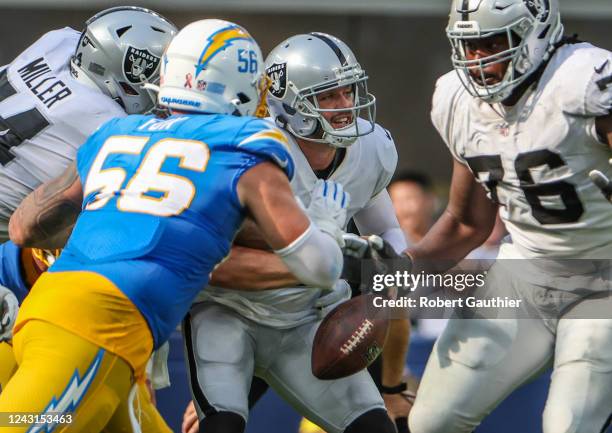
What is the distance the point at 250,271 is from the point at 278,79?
2.34ft

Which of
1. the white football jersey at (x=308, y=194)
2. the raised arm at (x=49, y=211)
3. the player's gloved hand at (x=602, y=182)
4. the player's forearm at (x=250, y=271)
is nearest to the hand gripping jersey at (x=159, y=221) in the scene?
the raised arm at (x=49, y=211)

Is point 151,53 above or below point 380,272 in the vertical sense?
above

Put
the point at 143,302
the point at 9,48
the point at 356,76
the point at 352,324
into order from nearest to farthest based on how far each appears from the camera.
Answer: the point at 143,302 → the point at 352,324 → the point at 356,76 → the point at 9,48

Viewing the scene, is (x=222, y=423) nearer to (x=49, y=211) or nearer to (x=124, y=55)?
(x=49, y=211)

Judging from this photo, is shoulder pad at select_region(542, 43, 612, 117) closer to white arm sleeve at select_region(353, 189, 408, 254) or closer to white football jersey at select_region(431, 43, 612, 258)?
white football jersey at select_region(431, 43, 612, 258)

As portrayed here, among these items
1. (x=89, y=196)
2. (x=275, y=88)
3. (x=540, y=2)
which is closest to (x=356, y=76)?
(x=275, y=88)

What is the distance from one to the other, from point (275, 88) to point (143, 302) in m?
1.26

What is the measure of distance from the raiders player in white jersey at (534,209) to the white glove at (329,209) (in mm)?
707

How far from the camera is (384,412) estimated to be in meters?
4.05

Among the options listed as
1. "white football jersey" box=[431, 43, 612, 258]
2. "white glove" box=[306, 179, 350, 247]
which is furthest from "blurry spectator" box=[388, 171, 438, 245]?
"white glove" box=[306, 179, 350, 247]

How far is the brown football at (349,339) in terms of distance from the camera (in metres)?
3.87

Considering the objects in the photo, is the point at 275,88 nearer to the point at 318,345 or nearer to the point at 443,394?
the point at 318,345

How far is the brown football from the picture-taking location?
3.87 m

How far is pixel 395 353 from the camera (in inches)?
195
